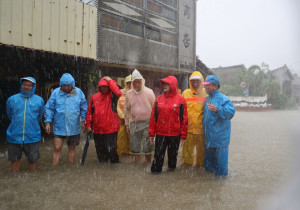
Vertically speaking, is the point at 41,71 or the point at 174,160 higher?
the point at 41,71

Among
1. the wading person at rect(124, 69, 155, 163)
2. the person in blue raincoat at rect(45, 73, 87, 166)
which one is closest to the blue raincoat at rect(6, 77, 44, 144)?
the person in blue raincoat at rect(45, 73, 87, 166)

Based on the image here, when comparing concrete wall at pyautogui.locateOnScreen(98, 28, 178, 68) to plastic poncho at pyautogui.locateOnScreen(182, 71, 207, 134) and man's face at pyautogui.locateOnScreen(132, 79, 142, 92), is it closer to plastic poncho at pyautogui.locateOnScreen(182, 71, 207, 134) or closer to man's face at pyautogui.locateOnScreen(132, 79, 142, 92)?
man's face at pyautogui.locateOnScreen(132, 79, 142, 92)

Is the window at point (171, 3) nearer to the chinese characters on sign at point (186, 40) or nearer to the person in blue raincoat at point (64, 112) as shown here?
Result: the chinese characters on sign at point (186, 40)

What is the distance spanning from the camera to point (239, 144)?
7.84 metres

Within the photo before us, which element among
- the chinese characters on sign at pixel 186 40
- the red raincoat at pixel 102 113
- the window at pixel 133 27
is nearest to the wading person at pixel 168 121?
the red raincoat at pixel 102 113

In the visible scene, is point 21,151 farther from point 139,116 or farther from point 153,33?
point 153,33

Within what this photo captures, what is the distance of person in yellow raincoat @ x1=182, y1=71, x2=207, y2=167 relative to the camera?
472 centimetres

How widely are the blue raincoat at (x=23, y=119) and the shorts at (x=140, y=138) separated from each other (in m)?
1.87

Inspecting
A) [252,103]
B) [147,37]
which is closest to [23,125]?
[147,37]

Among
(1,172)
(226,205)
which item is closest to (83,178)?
(1,172)

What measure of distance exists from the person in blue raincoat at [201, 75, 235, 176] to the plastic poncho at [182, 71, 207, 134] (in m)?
0.26

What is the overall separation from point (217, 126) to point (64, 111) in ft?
9.71

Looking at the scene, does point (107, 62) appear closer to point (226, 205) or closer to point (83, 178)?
point (83, 178)

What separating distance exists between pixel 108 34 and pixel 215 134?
628 centimetres
